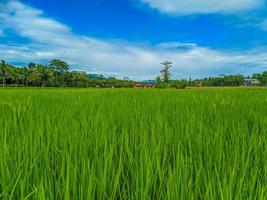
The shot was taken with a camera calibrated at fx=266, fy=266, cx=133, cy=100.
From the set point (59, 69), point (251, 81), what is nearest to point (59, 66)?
point (59, 69)

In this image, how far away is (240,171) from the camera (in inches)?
35.4

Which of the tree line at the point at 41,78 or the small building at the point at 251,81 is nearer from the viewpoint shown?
the tree line at the point at 41,78

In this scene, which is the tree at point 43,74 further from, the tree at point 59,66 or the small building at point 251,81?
the small building at point 251,81

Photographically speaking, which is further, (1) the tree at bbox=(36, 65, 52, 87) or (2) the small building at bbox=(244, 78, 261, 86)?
(2) the small building at bbox=(244, 78, 261, 86)

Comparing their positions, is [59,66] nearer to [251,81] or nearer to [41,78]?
[41,78]

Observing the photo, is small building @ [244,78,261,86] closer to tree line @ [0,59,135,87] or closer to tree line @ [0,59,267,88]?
tree line @ [0,59,267,88]

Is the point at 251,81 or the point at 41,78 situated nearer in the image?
the point at 41,78

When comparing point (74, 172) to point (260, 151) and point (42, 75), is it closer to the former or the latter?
point (260, 151)

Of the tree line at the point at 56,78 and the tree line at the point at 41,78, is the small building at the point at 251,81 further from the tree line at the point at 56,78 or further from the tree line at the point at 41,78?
the tree line at the point at 41,78

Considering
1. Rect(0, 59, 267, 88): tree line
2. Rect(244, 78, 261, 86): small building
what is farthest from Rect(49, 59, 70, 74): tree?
Rect(244, 78, 261, 86): small building

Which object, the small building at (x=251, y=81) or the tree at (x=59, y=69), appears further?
the small building at (x=251, y=81)

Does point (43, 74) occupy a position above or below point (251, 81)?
above

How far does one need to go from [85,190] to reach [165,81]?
74566 mm

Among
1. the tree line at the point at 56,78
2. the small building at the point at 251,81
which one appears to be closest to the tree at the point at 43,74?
the tree line at the point at 56,78
